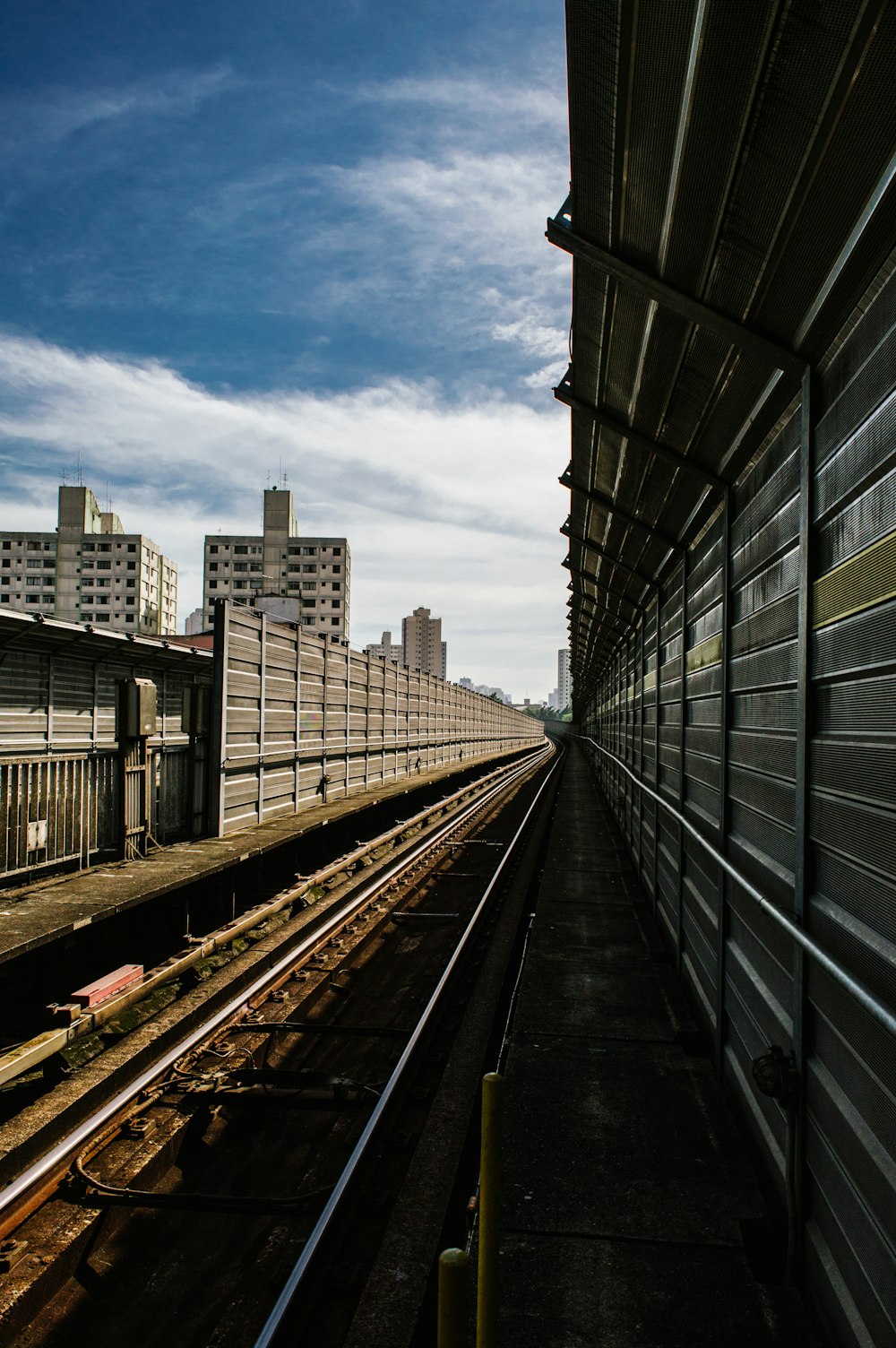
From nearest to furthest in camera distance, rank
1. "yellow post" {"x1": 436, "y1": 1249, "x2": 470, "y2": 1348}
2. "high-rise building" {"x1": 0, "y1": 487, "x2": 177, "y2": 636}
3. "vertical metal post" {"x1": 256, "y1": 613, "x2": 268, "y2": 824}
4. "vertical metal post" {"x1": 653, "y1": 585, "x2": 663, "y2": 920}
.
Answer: "yellow post" {"x1": 436, "y1": 1249, "x2": 470, "y2": 1348} → "vertical metal post" {"x1": 653, "y1": 585, "x2": 663, "y2": 920} → "vertical metal post" {"x1": 256, "y1": 613, "x2": 268, "y2": 824} → "high-rise building" {"x1": 0, "y1": 487, "x2": 177, "y2": 636}

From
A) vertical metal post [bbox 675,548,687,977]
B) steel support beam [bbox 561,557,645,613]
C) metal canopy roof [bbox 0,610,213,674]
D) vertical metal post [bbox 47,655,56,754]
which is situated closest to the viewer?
vertical metal post [bbox 675,548,687,977]

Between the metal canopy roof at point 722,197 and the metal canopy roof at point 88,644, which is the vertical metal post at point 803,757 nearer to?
the metal canopy roof at point 722,197

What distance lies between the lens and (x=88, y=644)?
12.4 meters

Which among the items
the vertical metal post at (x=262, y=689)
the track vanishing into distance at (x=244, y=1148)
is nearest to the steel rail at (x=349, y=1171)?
the track vanishing into distance at (x=244, y=1148)

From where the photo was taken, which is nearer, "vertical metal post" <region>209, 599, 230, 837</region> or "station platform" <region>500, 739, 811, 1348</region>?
"station platform" <region>500, 739, 811, 1348</region>

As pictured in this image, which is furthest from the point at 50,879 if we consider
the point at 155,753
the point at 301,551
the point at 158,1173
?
the point at 301,551

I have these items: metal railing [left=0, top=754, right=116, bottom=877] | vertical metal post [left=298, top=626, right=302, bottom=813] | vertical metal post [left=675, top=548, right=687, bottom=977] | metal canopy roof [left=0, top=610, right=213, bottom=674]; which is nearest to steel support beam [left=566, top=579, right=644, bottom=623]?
vertical metal post [left=675, top=548, right=687, bottom=977]

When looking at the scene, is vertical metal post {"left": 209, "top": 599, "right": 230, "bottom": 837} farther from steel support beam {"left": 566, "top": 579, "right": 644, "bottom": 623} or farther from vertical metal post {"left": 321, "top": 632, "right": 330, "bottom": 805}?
steel support beam {"left": 566, "top": 579, "right": 644, "bottom": 623}

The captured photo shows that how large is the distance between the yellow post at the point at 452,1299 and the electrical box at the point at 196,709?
9.01 metres

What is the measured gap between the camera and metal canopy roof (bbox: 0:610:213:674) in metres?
10.4

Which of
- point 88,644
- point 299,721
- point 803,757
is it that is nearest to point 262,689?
point 299,721

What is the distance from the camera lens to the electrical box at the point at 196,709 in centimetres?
1012

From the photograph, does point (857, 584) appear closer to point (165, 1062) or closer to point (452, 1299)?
point (452, 1299)

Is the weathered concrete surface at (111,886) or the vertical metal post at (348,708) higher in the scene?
the vertical metal post at (348,708)
